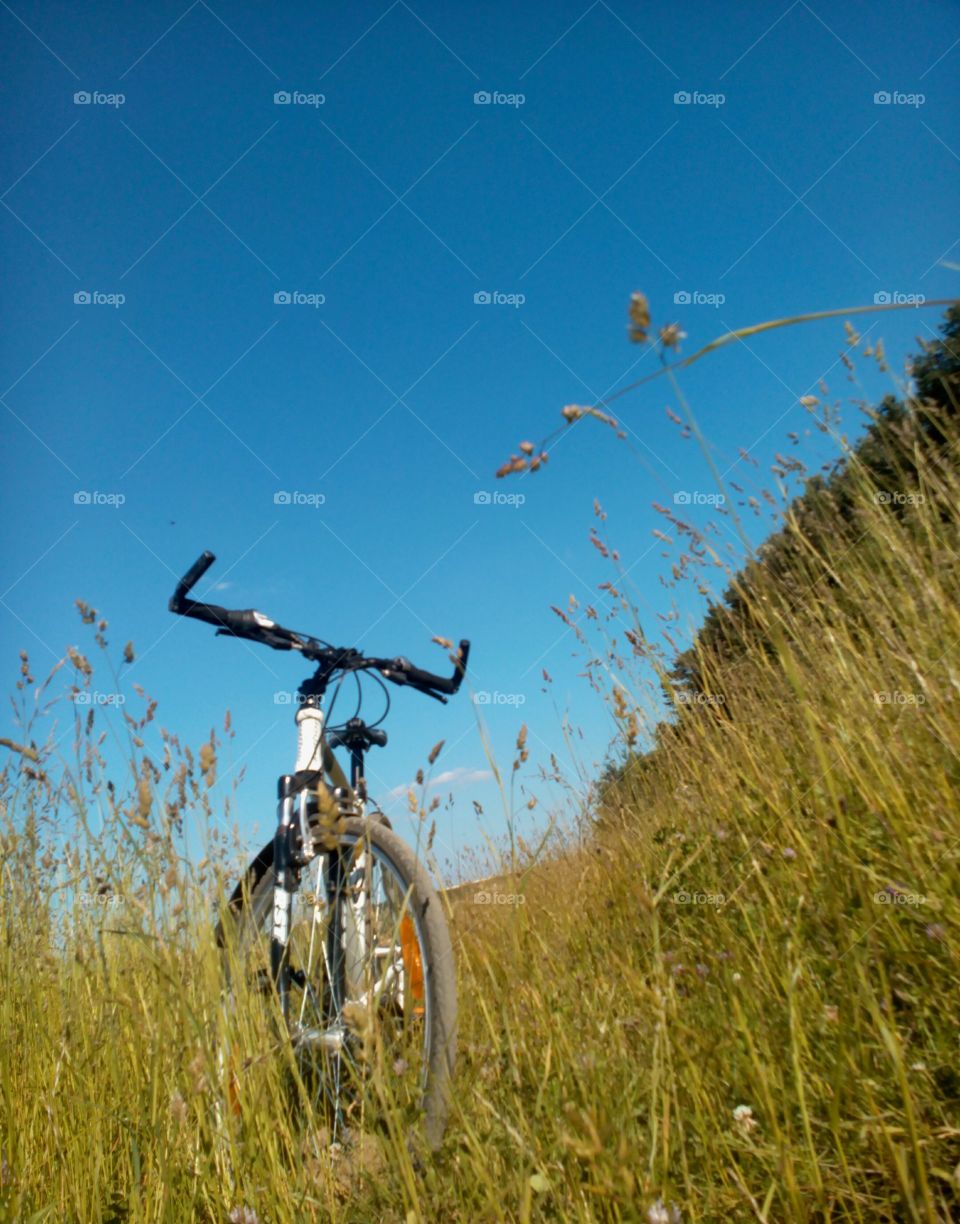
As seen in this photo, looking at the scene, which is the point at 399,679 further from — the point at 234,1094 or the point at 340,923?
the point at 234,1094

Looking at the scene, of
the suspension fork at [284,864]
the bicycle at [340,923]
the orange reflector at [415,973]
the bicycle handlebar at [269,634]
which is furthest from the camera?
the bicycle handlebar at [269,634]

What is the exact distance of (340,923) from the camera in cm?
240

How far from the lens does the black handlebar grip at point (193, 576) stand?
9.11ft

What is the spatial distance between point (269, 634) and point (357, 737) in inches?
19.3

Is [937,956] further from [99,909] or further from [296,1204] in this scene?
[99,909]

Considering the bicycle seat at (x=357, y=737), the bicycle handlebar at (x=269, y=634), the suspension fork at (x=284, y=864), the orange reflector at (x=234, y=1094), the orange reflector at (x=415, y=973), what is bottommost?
the orange reflector at (x=234, y=1094)

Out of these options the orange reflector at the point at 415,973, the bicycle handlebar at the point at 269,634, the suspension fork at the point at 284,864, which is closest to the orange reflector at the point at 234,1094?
the orange reflector at the point at 415,973

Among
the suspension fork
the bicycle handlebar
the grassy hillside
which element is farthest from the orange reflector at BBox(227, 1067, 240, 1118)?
the bicycle handlebar

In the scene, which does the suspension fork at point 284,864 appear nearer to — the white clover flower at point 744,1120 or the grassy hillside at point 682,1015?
the grassy hillside at point 682,1015

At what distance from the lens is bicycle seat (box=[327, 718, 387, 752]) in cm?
288

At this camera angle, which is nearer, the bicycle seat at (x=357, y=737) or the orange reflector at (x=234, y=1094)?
the orange reflector at (x=234, y=1094)

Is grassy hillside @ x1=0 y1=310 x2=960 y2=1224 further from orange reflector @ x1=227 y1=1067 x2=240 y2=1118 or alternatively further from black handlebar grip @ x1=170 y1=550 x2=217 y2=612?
black handlebar grip @ x1=170 y1=550 x2=217 y2=612

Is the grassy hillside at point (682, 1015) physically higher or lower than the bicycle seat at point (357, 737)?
lower

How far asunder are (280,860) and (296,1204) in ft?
4.58
